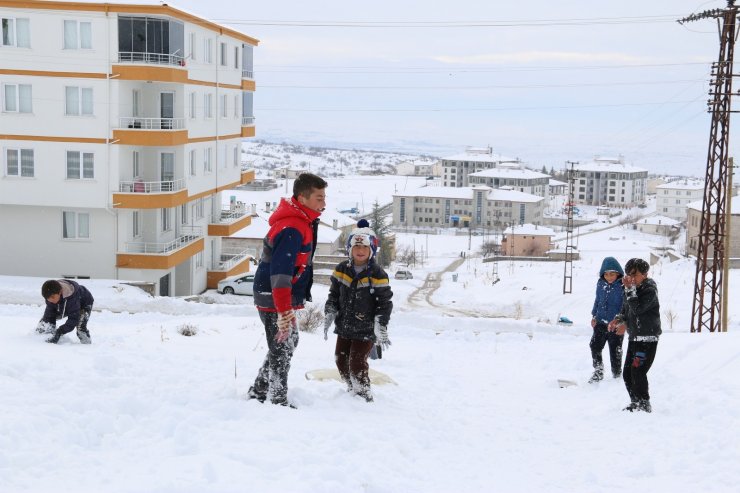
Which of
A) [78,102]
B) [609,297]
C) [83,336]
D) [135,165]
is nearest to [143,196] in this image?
[135,165]

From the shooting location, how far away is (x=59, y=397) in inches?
276

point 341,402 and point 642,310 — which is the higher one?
point 642,310

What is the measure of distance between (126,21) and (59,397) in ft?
81.3

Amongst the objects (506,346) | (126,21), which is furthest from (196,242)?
(506,346)

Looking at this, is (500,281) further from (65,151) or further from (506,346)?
(506,346)

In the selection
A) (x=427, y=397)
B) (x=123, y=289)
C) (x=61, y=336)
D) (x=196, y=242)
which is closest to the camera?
(x=427, y=397)

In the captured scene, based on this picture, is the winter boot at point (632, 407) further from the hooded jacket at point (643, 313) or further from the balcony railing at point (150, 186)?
the balcony railing at point (150, 186)

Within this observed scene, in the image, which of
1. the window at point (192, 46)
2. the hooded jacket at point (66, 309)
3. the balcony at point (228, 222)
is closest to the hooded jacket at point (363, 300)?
the hooded jacket at point (66, 309)

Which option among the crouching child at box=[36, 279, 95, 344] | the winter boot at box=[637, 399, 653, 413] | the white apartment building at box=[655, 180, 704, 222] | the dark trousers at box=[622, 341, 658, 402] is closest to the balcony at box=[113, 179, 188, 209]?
the crouching child at box=[36, 279, 95, 344]

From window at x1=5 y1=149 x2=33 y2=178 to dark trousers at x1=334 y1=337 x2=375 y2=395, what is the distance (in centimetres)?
2433

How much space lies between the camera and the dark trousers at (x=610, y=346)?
436 inches

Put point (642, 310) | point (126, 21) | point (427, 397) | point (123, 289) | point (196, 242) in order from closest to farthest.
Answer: point (642, 310)
point (427, 397)
point (123, 289)
point (126, 21)
point (196, 242)

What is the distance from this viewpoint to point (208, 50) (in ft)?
112

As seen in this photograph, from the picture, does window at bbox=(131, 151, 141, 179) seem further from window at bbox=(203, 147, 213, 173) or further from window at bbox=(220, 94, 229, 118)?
window at bbox=(220, 94, 229, 118)
